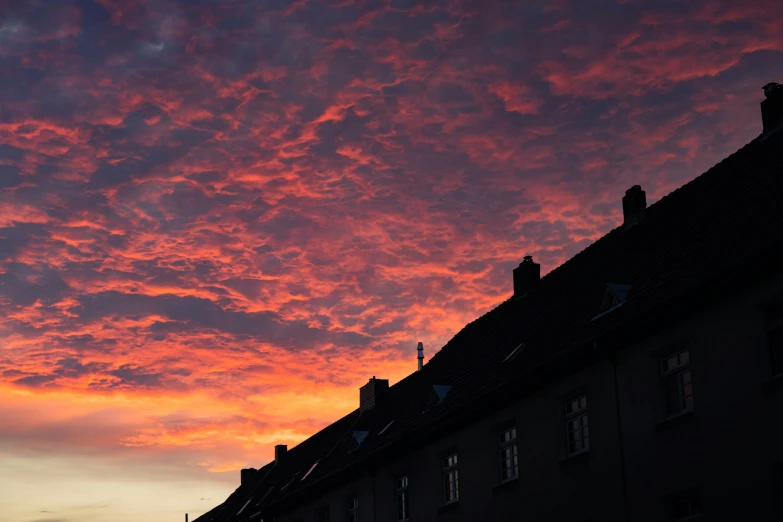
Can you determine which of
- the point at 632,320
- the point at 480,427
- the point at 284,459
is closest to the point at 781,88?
the point at 632,320

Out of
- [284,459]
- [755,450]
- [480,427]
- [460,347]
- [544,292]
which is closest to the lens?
[755,450]

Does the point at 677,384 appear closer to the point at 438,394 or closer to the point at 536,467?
the point at 536,467

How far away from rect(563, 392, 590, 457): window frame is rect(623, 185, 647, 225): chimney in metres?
8.51

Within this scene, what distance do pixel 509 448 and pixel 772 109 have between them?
12.9m

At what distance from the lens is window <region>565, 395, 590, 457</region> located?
2738 cm

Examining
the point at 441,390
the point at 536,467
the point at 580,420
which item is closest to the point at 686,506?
the point at 580,420

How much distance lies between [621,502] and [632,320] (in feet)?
15.1

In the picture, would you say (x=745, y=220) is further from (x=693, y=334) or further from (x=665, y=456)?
(x=665, y=456)

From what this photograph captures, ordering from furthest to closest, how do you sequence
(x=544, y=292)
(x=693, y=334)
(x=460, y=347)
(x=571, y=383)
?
1. (x=460, y=347)
2. (x=544, y=292)
3. (x=571, y=383)
4. (x=693, y=334)

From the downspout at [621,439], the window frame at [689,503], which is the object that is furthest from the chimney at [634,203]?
the window frame at [689,503]

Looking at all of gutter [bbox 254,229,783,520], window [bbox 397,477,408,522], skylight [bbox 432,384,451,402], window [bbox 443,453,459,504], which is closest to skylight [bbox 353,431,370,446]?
gutter [bbox 254,229,783,520]

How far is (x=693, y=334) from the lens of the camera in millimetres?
23703

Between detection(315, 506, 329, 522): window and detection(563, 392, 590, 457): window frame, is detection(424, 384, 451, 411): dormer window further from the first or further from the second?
detection(315, 506, 329, 522): window

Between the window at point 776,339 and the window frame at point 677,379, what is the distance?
2.41m
